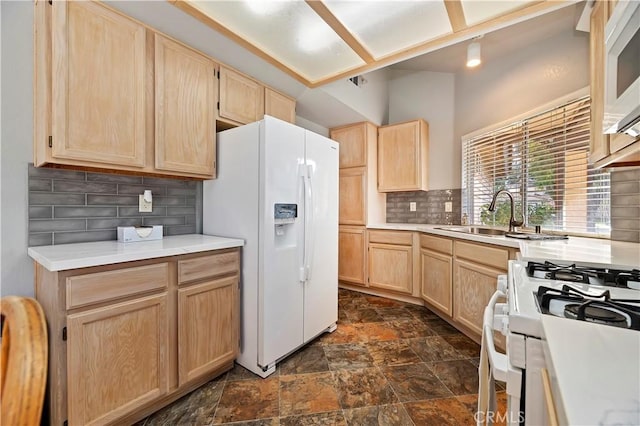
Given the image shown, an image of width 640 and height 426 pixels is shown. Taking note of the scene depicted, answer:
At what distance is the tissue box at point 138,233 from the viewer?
5.42ft

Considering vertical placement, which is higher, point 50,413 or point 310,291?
point 310,291

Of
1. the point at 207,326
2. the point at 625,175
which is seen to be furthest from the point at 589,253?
the point at 207,326

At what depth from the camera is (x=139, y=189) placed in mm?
1846

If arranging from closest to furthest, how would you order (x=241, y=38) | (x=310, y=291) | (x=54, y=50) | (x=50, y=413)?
(x=50, y=413)
(x=54, y=50)
(x=241, y=38)
(x=310, y=291)

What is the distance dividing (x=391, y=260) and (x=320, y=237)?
1311 mm

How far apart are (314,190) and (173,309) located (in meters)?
1.22

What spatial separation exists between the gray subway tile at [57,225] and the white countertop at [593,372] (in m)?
2.14

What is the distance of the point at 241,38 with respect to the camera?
1.84 meters

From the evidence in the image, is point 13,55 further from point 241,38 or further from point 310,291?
point 310,291

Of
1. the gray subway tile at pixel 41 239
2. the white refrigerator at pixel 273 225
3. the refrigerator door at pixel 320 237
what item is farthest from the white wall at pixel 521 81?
the gray subway tile at pixel 41 239

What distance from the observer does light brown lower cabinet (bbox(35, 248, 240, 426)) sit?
3.69 ft

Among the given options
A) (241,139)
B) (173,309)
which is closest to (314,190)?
(241,139)

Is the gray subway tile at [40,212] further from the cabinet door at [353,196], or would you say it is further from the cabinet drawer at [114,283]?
the cabinet door at [353,196]

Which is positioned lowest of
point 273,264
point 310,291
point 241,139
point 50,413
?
point 50,413
